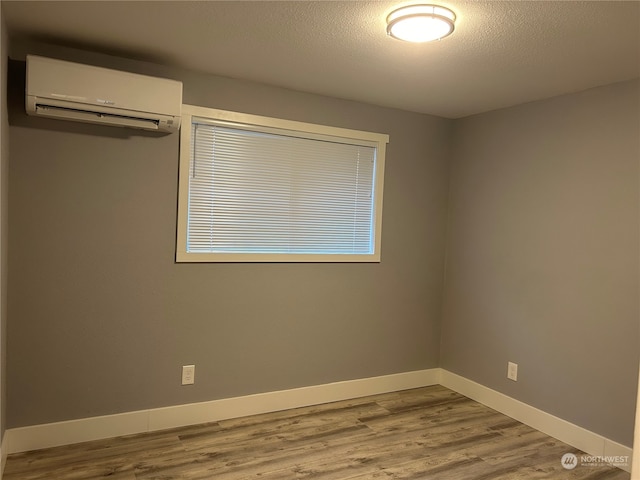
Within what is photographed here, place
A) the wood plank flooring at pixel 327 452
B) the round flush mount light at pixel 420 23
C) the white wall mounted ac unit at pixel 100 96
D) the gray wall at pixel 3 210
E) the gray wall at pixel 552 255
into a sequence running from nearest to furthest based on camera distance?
1. the round flush mount light at pixel 420 23
2. the gray wall at pixel 3 210
3. the white wall mounted ac unit at pixel 100 96
4. the wood plank flooring at pixel 327 452
5. the gray wall at pixel 552 255

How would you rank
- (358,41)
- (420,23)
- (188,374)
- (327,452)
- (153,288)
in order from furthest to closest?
(188,374) < (153,288) < (327,452) < (358,41) < (420,23)

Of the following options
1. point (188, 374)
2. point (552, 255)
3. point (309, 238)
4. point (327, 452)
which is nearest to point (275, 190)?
point (309, 238)

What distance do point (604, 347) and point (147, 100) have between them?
10.1 feet

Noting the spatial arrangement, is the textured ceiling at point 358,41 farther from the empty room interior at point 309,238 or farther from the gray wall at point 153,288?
the gray wall at point 153,288

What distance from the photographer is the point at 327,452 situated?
281 cm

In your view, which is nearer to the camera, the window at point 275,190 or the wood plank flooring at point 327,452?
the wood plank flooring at point 327,452

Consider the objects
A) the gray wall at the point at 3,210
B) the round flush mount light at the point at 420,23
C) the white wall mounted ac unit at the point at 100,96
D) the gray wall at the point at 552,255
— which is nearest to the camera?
the round flush mount light at the point at 420,23

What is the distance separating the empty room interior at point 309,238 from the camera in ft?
7.95

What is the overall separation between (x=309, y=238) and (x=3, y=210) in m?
1.89

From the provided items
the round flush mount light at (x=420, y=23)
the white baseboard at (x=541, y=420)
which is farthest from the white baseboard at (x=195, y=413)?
the round flush mount light at (x=420, y=23)

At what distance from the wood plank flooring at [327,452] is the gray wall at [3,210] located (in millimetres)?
433

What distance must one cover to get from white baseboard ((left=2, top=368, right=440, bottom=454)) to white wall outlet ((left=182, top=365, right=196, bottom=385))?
0.51ft

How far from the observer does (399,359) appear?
393 centimetres

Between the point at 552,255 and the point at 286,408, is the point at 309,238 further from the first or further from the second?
the point at 552,255
